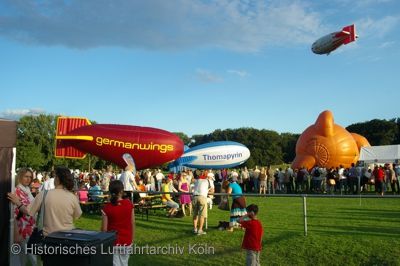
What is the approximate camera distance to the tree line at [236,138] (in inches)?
2793

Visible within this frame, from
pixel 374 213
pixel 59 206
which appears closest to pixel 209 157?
pixel 374 213

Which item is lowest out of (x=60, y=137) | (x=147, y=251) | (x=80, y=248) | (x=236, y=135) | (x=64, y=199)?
(x=147, y=251)

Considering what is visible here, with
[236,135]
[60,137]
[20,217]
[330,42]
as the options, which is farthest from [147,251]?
[236,135]

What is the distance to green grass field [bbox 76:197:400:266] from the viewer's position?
27.1 feet

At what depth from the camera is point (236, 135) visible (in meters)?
109

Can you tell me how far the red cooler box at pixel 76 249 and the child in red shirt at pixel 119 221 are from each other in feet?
3.24

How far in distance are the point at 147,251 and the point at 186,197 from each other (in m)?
6.24

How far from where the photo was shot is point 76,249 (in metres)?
4.20

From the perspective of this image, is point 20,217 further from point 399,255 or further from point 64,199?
point 399,255

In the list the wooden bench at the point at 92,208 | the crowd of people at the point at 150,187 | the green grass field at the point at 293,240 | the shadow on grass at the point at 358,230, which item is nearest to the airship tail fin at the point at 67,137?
the crowd of people at the point at 150,187

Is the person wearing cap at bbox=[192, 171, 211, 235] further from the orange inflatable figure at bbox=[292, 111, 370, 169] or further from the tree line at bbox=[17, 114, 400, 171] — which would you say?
the tree line at bbox=[17, 114, 400, 171]

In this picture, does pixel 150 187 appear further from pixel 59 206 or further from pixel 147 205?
pixel 59 206

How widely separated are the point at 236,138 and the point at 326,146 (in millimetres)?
78893

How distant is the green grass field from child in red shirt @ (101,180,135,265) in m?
2.88
